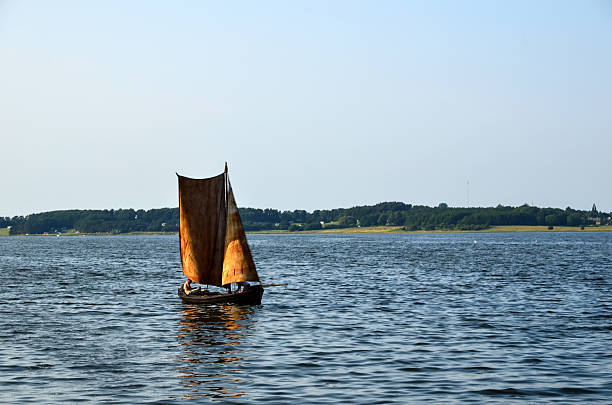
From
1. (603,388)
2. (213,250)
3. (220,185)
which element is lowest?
(603,388)

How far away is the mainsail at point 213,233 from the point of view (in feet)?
152

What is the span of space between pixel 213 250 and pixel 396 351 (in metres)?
19.4

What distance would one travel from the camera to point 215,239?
4747cm

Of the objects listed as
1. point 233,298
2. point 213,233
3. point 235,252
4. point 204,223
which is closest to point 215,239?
point 213,233

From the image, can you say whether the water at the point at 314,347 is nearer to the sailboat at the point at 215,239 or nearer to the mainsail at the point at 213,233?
the sailboat at the point at 215,239

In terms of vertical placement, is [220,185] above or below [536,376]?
above

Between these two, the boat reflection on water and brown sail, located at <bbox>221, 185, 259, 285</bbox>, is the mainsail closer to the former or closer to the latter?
brown sail, located at <bbox>221, 185, 259, 285</bbox>

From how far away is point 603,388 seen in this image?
2414 cm

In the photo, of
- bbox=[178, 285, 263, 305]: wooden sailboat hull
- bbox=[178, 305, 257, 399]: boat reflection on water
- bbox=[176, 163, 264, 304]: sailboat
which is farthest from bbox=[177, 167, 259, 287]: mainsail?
bbox=[178, 305, 257, 399]: boat reflection on water

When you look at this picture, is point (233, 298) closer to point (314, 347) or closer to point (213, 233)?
point (213, 233)

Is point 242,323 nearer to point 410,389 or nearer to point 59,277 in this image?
point 410,389

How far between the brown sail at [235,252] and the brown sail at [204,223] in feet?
1.74

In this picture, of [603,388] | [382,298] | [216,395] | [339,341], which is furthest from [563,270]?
[216,395]

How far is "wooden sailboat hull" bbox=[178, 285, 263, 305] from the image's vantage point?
153ft
